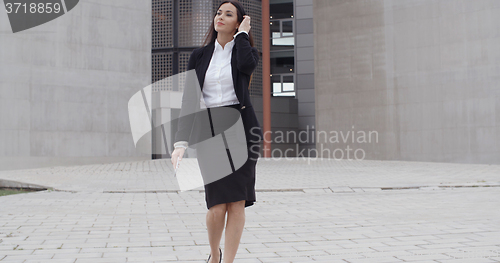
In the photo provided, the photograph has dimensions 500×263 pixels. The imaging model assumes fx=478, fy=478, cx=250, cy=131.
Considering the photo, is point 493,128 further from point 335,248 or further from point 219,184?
point 219,184

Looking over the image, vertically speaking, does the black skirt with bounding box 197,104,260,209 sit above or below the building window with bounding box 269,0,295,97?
below

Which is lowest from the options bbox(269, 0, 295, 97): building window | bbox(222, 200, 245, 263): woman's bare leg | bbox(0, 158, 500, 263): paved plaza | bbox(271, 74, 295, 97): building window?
bbox(0, 158, 500, 263): paved plaza

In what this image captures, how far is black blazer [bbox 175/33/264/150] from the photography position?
9.21 feet

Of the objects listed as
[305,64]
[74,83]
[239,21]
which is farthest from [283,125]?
[239,21]

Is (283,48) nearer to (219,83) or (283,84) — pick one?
(283,84)

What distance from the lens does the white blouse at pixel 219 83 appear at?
9.36 ft

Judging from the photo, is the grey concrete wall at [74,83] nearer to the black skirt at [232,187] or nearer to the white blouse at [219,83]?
the white blouse at [219,83]

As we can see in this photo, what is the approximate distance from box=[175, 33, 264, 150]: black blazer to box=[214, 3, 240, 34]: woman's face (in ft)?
0.40

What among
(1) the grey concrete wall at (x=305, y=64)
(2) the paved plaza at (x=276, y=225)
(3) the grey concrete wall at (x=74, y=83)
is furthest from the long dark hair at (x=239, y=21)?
(1) the grey concrete wall at (x=305, y=64)

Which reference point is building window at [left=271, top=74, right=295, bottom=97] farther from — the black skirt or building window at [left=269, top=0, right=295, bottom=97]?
the black skirt

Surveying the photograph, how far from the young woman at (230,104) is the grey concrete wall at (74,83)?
43.4 feet

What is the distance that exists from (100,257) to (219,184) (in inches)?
53.9

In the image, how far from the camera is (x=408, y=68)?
1805 cm

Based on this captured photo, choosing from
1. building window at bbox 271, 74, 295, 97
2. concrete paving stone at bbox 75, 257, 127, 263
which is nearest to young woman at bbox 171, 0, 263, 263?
concrete paving stone at bbox 75, 257, 127, 263
